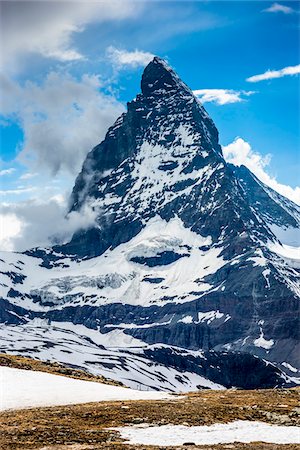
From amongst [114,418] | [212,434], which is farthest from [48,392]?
[212,434]

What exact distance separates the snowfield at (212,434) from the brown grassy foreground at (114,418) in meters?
1.36

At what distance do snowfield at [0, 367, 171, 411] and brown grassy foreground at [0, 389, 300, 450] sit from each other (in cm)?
417

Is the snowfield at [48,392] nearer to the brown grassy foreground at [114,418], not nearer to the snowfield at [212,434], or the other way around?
the brown grassy foreground at [114,418]

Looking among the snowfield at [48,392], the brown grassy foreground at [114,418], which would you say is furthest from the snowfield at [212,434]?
the snowfield at [48,392]

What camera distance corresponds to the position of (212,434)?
49.2 m

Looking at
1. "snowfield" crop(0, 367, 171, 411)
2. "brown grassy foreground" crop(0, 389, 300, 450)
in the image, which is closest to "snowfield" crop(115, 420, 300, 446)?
"brown grassy foreground" crop(0, 389, 300, 450)

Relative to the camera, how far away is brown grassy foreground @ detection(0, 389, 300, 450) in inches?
1772

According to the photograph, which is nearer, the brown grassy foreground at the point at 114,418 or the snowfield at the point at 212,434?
the brown grassy foreground at the point at 114,418

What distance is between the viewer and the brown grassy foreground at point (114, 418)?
45000mm

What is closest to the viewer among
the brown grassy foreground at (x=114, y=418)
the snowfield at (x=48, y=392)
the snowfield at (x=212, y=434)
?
the brown grassy foreground at (x=114, y=418)

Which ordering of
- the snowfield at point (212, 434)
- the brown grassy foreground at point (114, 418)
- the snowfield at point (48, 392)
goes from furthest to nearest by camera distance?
the snowfield at point (48, 392) < the snowfield at point (212, 434) < the brown grassy foreground at point (114, 418)

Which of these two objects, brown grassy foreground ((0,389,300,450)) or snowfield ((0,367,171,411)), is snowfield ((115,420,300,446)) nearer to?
brown grassy foreground ((0,389,300,450))

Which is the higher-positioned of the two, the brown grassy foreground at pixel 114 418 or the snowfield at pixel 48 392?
the snowfield at pixel 48 392

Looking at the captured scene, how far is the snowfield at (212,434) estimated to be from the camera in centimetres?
4688
